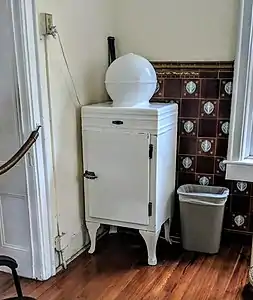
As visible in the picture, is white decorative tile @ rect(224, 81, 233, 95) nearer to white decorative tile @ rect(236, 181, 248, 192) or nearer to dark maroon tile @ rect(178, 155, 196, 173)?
dark maroon tile @ rect(178, 155, 196, 173)

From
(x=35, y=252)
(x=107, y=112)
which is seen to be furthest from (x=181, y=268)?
(x=107, y=112)

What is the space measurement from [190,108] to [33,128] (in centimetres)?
119

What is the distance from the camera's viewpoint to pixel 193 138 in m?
2.90

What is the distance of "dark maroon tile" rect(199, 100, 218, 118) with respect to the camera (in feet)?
9.20

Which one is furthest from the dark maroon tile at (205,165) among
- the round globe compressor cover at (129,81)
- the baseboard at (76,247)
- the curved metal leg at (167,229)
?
the baseboard at (76,247)

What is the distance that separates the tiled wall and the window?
72mm

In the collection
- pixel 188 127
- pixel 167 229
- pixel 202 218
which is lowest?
pixel 167 229

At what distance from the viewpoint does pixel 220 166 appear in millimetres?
2879

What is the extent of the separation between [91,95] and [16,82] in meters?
0.69

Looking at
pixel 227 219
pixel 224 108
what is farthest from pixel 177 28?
pixel 227 219

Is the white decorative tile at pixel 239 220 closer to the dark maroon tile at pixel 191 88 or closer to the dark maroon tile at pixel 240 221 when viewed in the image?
the dark maroon tile at pixel 240 221

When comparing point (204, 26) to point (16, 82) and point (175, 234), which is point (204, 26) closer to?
point (16, 82)

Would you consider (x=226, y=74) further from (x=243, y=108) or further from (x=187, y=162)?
(x=187, y=162)

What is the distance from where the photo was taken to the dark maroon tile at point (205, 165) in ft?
9.52
